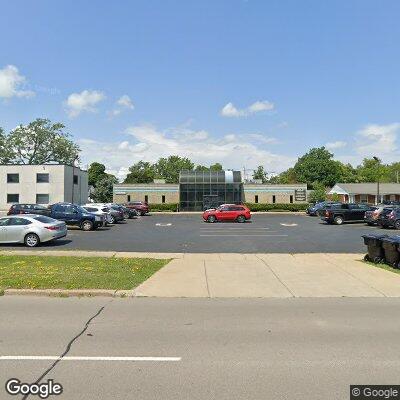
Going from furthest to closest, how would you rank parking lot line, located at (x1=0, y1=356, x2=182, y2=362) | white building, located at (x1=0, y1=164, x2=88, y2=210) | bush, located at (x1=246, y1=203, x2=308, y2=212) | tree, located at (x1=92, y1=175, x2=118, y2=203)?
tree, located at (x1=92, y1=175, x2=118, y2=203)
white building, located at (x1=0, y1=164, x2=88, y2=210)
bush, located at (x1=246, y1=203, x2=308, y2=212)
parking lot line, located at (x1=0, y1=356, x2=182, y2=362)

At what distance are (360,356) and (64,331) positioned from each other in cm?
449

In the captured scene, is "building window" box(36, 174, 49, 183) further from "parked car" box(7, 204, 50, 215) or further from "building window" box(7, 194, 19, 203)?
"parked car" box(7, 204, 50, 215)

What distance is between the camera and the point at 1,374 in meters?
5.02

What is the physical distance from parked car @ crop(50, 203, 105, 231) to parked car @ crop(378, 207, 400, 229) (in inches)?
775

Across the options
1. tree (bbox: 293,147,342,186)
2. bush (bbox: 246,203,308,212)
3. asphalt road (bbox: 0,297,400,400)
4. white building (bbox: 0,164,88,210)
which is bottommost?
asphalt road (bbox: 0,297,400,400)

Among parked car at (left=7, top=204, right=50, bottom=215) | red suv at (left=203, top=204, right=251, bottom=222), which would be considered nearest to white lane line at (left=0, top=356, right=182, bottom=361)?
parked car at (left=7, top=204, right=50, bottom=215)

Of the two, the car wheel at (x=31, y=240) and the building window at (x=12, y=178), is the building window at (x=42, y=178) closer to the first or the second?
the building window at (x=12, y=178)

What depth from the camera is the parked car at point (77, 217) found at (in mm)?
27641

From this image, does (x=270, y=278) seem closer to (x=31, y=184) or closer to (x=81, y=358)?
(x=81, y=358)

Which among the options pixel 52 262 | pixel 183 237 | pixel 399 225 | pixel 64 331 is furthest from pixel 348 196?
pixel 64 331

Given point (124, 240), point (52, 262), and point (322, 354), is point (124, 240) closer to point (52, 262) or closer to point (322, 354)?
point (52, 262)

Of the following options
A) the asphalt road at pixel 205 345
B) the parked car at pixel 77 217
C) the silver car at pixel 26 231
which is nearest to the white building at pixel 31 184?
the parked car at pixel 77 217

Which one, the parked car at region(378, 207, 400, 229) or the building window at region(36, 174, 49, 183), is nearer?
the parked car at region(378, 207, 400, 229)

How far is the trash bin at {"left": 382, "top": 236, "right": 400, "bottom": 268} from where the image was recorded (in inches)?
527
